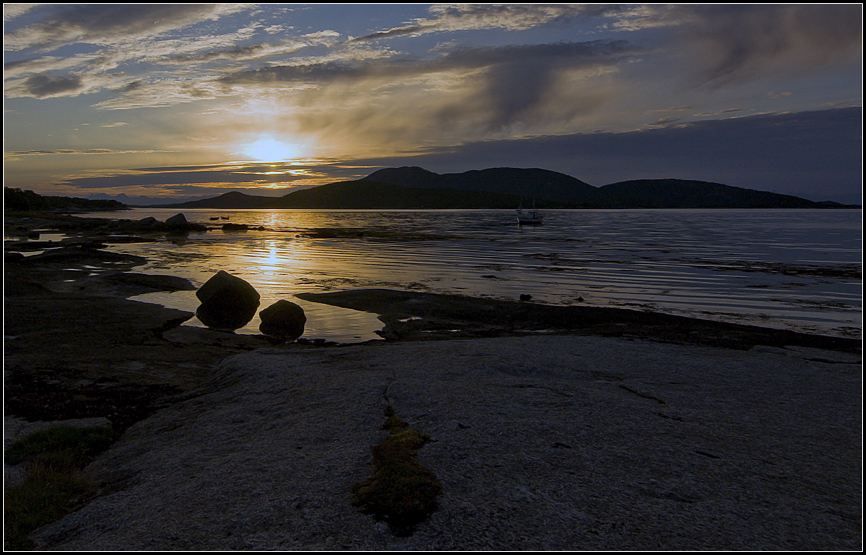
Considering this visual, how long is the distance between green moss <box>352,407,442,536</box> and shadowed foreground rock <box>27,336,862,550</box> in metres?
0.14

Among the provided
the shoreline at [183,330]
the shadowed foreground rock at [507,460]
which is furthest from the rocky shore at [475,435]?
the shoreline at [183,330]

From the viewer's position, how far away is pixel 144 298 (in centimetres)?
2461

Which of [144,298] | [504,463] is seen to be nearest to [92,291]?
[144,298]

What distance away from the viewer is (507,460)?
7.02 m

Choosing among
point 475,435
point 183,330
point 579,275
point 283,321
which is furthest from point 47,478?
point 579,275

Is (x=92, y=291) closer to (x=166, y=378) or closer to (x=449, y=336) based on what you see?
(x=166, y=378)

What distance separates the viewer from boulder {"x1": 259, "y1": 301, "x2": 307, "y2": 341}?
18.8 m

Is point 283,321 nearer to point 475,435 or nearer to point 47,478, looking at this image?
point 47,478

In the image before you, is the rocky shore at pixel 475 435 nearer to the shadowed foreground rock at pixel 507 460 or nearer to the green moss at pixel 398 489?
the shadowed foreground rock at pixel 507 460

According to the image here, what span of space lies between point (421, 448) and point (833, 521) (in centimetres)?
500

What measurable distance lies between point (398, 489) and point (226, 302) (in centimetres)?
1805

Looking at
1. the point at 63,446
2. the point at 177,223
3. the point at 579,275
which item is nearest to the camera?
the point at 63,446

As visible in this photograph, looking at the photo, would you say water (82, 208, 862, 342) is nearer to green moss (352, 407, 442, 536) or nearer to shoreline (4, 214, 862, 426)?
shoreline (4, 214, 862, 426)

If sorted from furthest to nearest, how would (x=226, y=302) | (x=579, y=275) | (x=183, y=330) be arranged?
(x=579, y=275) < (x=226, y=302) < (x=183, y=330)
